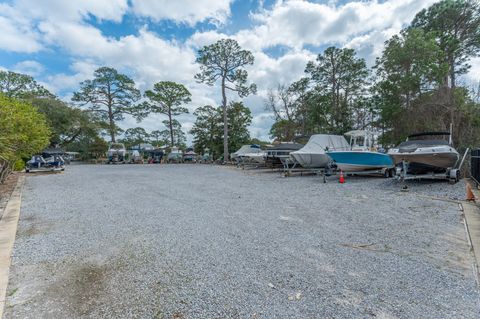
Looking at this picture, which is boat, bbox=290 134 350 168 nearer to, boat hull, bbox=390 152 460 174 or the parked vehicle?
boat hull, bbox=390 152 460 174

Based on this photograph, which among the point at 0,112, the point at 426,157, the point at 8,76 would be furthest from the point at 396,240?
the point at 8,76

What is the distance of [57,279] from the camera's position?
225cm

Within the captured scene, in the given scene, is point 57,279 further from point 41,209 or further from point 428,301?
point 41,209

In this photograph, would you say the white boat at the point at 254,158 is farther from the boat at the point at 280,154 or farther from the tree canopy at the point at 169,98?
the tree canopy at the point at 169,98

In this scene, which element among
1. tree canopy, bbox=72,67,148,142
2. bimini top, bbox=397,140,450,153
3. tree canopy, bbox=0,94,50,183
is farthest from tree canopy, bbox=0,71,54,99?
bimini top, bbox=397,140,450,153

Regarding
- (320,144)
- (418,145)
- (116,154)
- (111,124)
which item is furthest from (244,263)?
(111,124)

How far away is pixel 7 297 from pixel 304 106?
73.2 ft

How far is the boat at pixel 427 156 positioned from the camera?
22.2 ft

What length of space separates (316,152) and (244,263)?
345 inches

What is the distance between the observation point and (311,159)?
10.6 meters

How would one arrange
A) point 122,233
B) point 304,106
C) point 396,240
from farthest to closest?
point 304,106 → point 122,233 → point 396,240

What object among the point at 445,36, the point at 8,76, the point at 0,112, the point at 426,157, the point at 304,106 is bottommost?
the point at 426,157

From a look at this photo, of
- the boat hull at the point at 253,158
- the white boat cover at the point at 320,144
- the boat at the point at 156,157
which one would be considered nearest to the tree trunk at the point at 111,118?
the boat at the point at 156,157

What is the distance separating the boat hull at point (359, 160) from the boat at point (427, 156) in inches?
63.0
